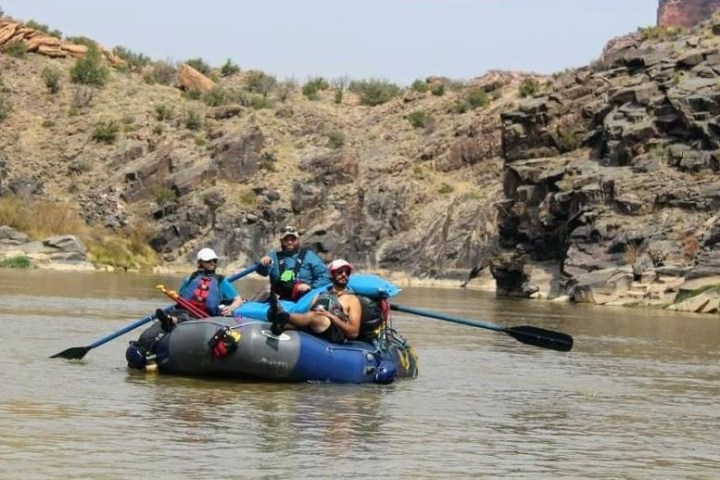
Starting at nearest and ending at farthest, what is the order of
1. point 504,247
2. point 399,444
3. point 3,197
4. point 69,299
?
point 399,444
point 69,299
point 504,247
point 3,197

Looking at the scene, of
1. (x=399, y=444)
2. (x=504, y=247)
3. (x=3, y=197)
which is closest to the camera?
(x=399, y=444)

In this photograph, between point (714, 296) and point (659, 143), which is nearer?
point (714, 296)

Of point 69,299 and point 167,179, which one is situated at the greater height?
point 167,179

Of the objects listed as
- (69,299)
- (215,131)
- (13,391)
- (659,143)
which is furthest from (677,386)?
(215,131)

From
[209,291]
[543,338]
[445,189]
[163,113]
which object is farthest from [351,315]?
[163,113]

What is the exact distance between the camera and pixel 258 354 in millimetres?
14922

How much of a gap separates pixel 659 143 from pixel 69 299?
21.7m

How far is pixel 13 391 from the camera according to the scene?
44.9 ft

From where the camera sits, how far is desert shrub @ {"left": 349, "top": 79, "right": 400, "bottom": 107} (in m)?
84.5

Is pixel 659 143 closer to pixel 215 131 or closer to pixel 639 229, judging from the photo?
pixel 639 229

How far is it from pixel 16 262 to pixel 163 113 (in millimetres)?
25088

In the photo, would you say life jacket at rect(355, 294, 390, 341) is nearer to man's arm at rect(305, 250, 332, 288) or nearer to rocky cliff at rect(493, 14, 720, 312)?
man's arm at rect(305, 250, 332, 288)

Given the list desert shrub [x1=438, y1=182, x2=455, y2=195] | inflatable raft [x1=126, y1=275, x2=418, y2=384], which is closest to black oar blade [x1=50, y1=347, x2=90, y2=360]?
inflatable raft [x1=126, y1=275, x2=418, y2=384]

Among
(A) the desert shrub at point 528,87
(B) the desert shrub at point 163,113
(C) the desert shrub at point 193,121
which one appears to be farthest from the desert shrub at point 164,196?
(A) the desert shrub at point 528,87
